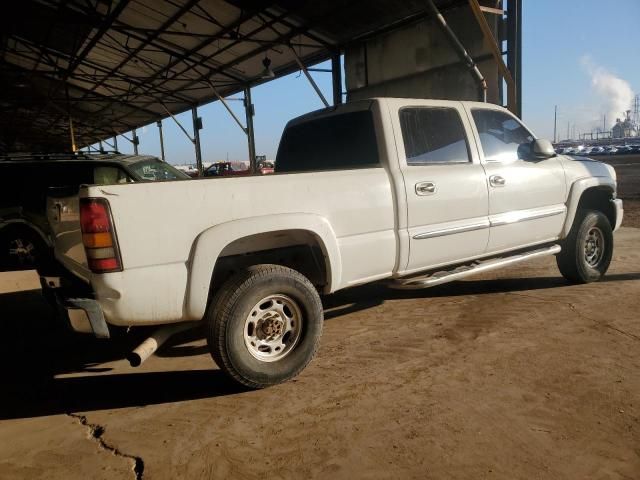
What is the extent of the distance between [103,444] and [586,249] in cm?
517

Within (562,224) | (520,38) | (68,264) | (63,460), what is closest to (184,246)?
(68,264)

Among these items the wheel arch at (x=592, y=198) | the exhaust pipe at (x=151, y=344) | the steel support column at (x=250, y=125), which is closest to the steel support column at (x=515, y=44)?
the wheel arch at (x=592, y=198)

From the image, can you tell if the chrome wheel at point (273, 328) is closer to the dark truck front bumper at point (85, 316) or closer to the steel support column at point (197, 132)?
the dark truck front bumper at point (85, 316)

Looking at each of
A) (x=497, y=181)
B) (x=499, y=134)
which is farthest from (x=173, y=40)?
(x=497, y=181)

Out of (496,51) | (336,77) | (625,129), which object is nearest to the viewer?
(496,51)

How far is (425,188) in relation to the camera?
12.0 ft

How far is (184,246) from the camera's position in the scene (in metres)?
2.69

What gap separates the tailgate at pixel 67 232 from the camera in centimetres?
277

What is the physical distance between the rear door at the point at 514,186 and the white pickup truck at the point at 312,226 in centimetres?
2

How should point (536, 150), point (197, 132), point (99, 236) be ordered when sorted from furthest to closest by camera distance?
point (197, 132) < point (536, 150) < point (99, 236)

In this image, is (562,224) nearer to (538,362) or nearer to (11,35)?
(538,362)

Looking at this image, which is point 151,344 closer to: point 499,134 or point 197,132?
point 499,134

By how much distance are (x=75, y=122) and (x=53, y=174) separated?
2692 centimetres

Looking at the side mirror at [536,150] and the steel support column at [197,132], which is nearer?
the side mirror at [536,150]
